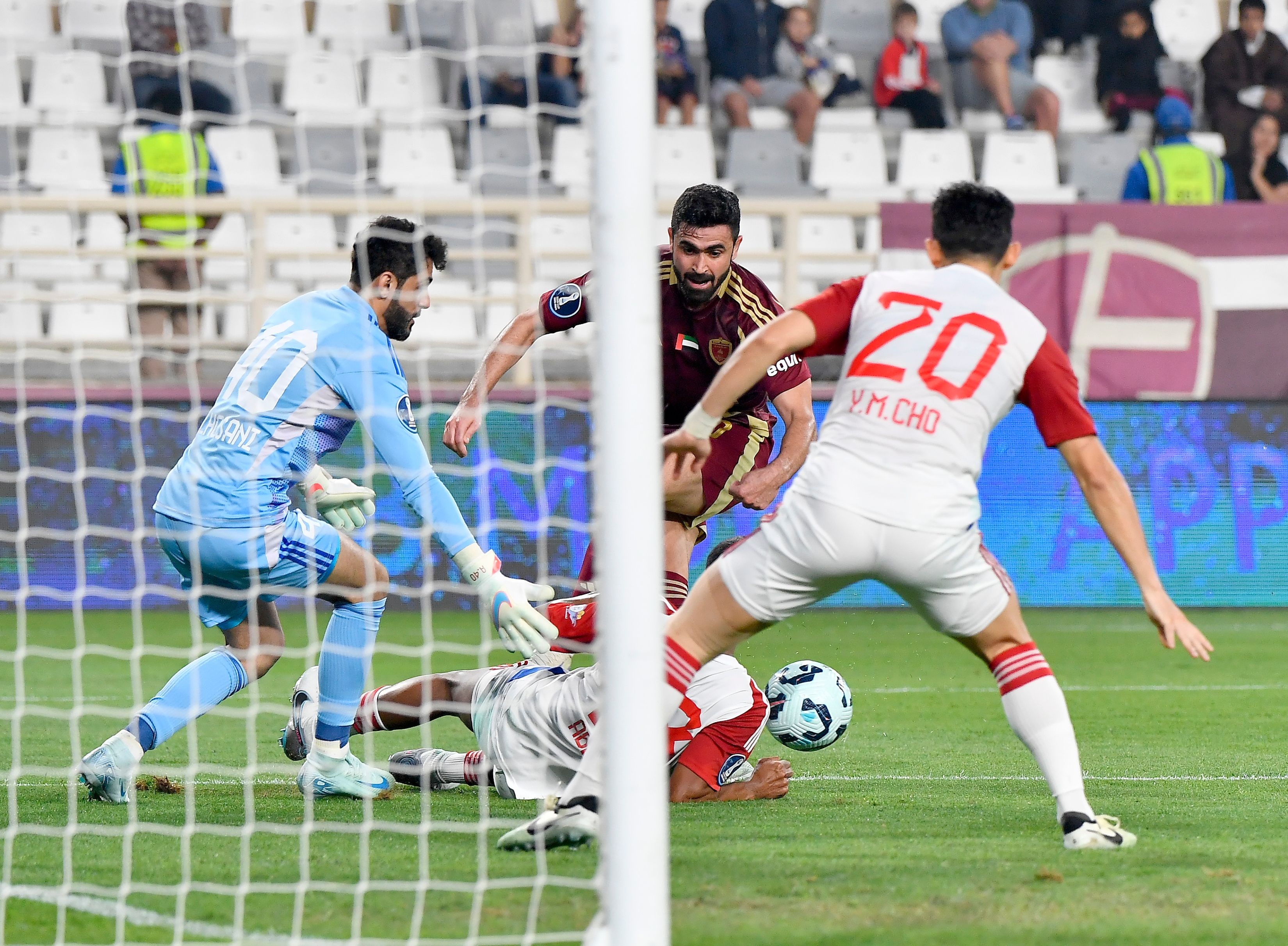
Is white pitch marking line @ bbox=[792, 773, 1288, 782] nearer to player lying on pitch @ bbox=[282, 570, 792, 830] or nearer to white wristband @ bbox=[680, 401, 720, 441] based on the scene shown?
player lying on pitch @ bbox=[282, 570, 792, 830]

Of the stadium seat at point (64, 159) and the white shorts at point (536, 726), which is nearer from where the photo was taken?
the white shorts at point (536, 726)

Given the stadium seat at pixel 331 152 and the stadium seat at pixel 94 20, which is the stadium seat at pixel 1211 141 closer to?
the stadium seat at pixel 331 152

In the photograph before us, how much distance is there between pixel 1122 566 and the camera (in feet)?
35.2

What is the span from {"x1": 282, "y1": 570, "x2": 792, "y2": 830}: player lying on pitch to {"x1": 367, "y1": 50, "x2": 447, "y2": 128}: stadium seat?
9.00m

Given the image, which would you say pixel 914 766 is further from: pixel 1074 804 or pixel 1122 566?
pixel 1122 566

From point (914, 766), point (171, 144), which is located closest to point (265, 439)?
point (914, 766)

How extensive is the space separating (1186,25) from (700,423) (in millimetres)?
13162

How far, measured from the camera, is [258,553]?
5.14 metres

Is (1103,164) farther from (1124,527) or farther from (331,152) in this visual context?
(1124,527)

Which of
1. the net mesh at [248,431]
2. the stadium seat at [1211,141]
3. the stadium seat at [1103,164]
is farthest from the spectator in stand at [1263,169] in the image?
the net mesh at [248,431]

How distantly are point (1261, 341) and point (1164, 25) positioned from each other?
5354mm

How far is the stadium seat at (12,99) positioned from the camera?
39.9 feet

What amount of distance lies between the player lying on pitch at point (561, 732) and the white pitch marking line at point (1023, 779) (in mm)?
365

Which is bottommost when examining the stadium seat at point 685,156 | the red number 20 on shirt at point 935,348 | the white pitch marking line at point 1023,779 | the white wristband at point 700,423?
the white pitch marking line at point 1023,779
